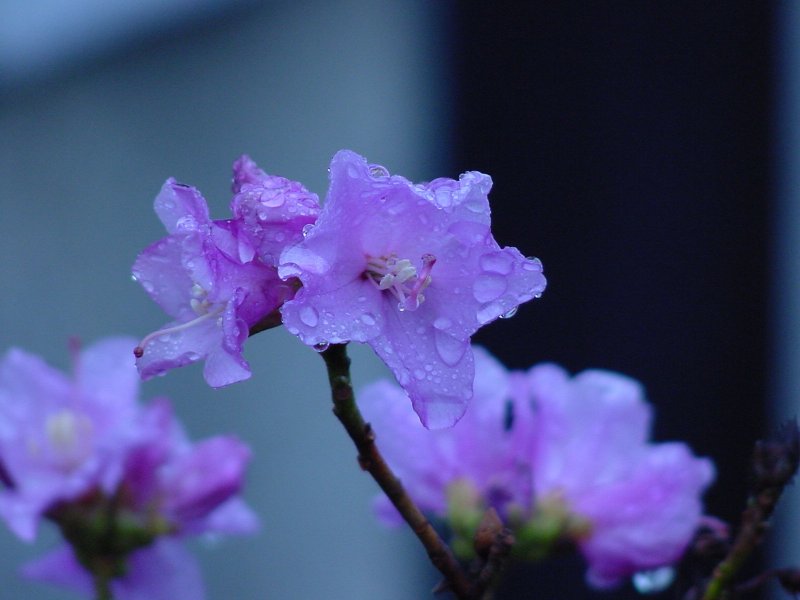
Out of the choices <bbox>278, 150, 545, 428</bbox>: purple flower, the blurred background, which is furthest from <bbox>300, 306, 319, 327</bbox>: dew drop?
the blurred background

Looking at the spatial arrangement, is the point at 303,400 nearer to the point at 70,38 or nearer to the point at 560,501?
the point at 70,38

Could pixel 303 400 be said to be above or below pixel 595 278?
below

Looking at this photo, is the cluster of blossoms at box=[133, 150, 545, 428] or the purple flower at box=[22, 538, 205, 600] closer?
the cluster of blossoms at box=[133, 150, 545, 428]

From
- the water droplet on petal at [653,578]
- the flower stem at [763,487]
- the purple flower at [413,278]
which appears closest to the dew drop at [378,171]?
the purple flower at [413,278]

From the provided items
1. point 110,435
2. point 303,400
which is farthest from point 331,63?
point 110,435

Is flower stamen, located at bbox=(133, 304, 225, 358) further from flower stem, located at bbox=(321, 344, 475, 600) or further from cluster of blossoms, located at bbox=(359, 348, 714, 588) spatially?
cluster of blossoms, located at bbox=(359, 348, 714, 588)

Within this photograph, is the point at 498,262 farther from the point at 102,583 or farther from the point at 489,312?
the point at 102,583

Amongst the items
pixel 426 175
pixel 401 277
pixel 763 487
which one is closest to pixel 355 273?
pixel 401 277
